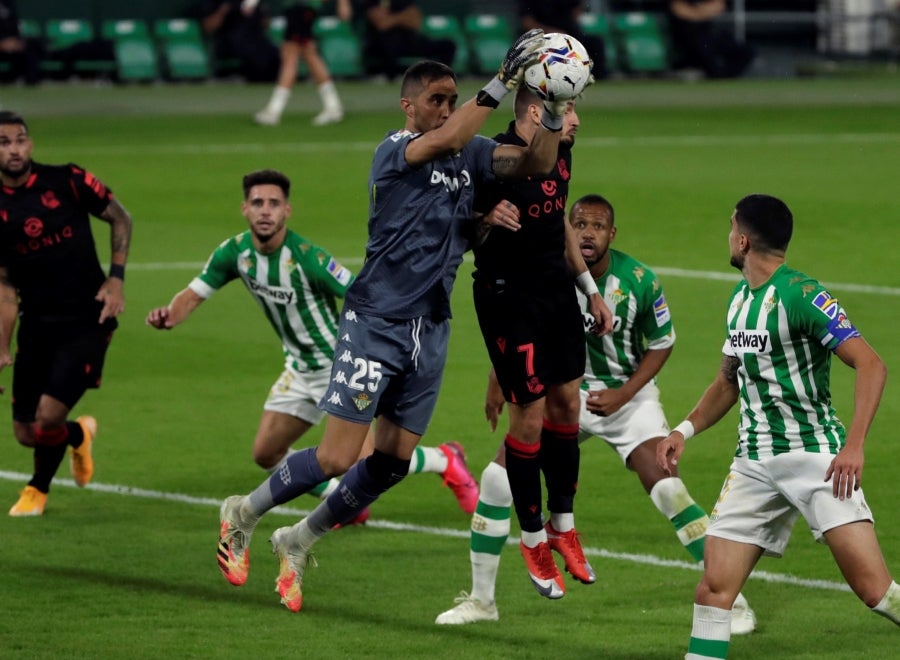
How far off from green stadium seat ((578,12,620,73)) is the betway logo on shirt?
86.4 feet

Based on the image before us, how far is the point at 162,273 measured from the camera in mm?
18656

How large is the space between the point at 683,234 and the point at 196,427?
8.98m

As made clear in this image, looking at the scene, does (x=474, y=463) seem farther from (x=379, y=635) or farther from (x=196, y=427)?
(x=379, y=635)

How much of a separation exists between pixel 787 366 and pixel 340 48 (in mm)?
29371

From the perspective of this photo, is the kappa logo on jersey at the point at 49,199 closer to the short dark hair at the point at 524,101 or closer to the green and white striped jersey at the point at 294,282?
the green and white striped jersey at the point at 294,282

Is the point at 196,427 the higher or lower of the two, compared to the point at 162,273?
higher

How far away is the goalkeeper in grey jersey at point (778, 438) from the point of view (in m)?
6.94

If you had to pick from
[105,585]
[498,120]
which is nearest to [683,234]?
[498,120]

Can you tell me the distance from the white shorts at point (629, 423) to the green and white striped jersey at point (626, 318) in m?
0.15

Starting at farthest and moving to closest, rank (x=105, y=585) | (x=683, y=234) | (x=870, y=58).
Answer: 1. (x=870, y=58)
2. (x=683, y=234)
3. (x=105, y=585)

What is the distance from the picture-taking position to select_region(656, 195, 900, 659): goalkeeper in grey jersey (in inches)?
273

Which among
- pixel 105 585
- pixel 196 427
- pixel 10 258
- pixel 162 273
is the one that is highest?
pixel 10 258

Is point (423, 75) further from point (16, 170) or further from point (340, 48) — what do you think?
point (340, 48)

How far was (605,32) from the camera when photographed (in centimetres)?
3647
